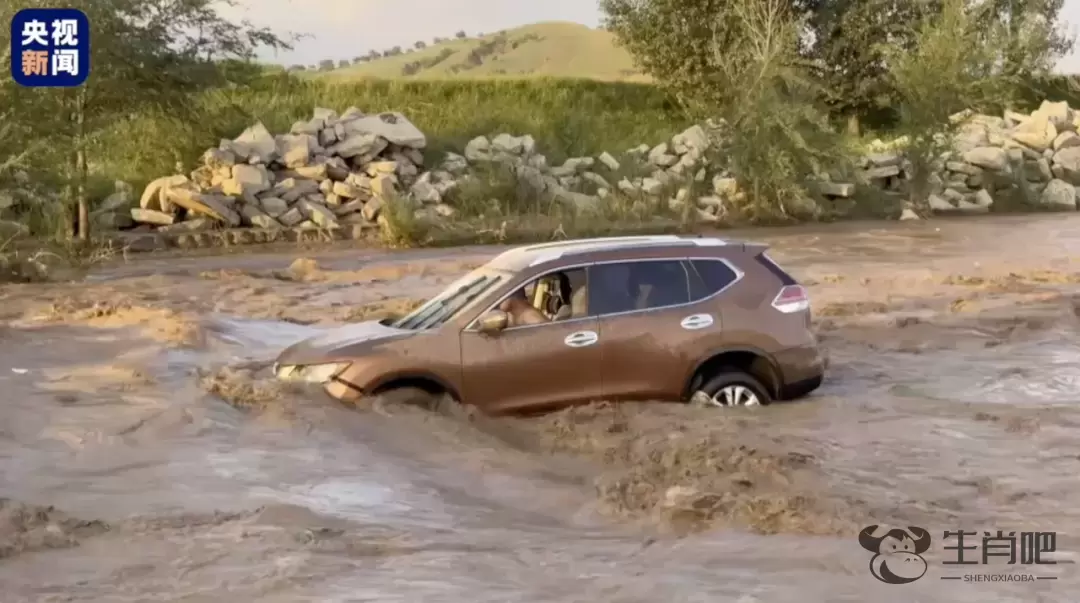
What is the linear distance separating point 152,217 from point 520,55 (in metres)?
40.2

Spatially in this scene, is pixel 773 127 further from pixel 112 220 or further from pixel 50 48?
pixel 50 48

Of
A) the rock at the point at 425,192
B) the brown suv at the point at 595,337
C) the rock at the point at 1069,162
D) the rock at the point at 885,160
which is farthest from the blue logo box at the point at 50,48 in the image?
the rock at the point at 1069,162

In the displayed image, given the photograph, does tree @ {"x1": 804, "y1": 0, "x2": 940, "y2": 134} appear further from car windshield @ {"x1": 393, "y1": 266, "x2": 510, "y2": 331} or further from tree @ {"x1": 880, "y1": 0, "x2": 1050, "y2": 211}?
car windshield @ {"x1": 393, "y1": 266, "x2": 510, "y2": 331}

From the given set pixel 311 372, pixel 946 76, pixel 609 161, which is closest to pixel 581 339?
pixel 311 372

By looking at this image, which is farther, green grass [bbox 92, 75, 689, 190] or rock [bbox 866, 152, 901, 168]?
rock [bbox 866, 152, 901, 168]

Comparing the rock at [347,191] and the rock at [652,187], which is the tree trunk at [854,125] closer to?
the rock at [652,187]

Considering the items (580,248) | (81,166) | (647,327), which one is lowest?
(647,327)

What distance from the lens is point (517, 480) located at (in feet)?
25.8

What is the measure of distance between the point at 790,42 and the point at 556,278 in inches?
911

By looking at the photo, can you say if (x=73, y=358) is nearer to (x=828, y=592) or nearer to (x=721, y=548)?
(x=721, y=548)

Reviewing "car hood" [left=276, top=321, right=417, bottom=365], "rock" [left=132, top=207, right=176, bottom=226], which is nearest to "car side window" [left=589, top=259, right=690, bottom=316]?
"car hood" [left=276, top=321, right=417, bottom=365]

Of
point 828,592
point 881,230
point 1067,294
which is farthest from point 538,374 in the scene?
point 881,230

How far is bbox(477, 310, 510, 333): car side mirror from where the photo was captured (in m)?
8.91

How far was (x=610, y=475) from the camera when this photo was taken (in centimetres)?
786
